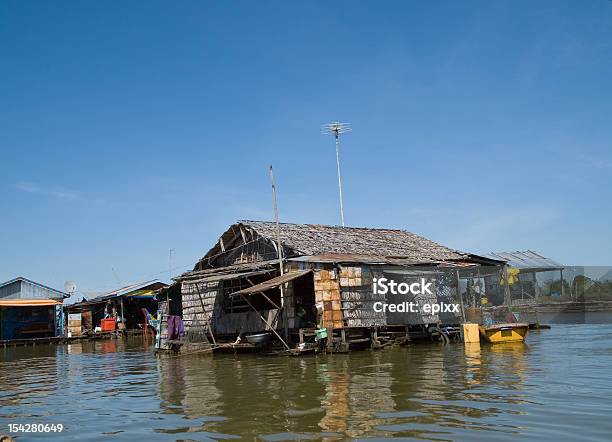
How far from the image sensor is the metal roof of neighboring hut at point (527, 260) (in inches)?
1250

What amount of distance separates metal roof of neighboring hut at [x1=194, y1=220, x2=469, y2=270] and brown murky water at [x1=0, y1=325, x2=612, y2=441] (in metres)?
5.22

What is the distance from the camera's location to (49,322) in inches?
1435

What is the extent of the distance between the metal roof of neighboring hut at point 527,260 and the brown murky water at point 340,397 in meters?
15.4

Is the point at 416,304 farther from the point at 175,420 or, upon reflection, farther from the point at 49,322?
the point at 49,322

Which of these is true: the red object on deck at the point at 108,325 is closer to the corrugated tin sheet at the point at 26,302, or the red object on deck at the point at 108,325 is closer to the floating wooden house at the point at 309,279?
the corrugated tin sheet at the point at 26,302

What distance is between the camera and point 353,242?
76.6 ft

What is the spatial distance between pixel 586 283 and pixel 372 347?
82.4 ft

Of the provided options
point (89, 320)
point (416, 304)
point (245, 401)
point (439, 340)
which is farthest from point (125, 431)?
point (89, 320)

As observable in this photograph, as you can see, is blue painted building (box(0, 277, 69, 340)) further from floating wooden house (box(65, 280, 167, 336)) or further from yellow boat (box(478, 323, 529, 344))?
yellow boat (box(478, 323, 529, 344))

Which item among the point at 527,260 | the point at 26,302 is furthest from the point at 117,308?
the point at 527,260

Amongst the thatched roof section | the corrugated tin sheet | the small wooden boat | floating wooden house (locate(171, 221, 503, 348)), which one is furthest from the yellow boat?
the corrugated tin sheet

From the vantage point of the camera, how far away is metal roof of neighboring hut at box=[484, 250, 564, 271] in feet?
→ 104

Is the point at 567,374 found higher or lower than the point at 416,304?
lower

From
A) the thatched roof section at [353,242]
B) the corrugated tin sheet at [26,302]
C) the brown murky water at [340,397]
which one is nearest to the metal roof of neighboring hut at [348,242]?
the thatched roof section at [353,242]
